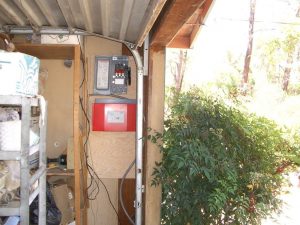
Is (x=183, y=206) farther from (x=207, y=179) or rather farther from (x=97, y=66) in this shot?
(x=97, y=66)

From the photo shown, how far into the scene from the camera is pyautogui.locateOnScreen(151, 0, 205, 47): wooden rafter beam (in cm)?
194

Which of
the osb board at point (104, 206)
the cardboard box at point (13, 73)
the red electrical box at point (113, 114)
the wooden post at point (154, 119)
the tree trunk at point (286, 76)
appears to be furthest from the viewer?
the tree trunk at point (286, 76)

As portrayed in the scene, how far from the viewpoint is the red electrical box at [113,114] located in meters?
3.56

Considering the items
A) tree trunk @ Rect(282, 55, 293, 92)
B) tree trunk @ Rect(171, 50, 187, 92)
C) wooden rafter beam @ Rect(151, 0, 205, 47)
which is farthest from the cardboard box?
tree trunk @ Rect(282, 55, 293, 92)

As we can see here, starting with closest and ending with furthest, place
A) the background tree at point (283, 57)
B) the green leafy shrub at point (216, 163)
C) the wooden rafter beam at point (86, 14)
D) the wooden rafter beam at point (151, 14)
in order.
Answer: the wooden rafter beam at point (151, 14) < the wooden rafter beam at point (86, 14) < the green leafy shrub at point (216, 163) < the background tree at point (283, 57)

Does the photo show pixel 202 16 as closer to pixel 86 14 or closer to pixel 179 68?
pixel 86 14

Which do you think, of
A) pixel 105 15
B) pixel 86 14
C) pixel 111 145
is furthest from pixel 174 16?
pixel 111 145

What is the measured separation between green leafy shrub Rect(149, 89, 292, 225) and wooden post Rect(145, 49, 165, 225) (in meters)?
0.08

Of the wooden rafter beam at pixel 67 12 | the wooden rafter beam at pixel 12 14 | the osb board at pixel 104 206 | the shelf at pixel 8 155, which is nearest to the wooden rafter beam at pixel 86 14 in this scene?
the wooden rafter beam at pixel 67 12

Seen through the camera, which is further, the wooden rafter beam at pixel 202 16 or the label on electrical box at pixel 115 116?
the label on electrical box at pixel 115 116

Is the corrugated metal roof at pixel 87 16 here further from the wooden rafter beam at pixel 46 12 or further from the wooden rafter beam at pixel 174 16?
the wooden rafter beam at pixel 174 16

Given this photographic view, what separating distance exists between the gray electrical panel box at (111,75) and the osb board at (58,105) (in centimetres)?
33

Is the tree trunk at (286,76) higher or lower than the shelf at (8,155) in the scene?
higher

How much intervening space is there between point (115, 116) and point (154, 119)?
1.73 ft
